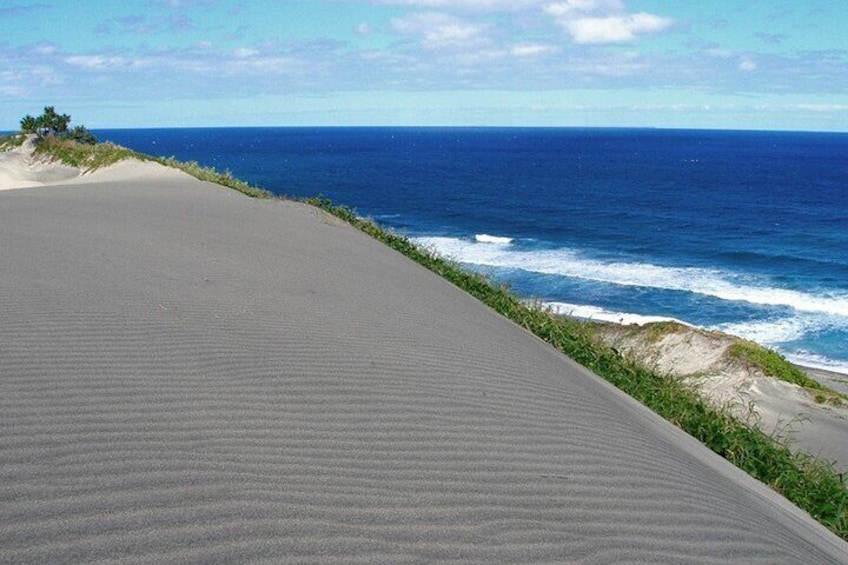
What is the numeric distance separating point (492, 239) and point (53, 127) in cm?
2186

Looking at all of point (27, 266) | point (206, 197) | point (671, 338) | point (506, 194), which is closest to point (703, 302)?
point (671, 338)

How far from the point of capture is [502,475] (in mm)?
5035

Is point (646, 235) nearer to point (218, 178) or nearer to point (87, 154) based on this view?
point (218, 178)

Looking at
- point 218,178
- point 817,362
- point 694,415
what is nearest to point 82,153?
point 218,178

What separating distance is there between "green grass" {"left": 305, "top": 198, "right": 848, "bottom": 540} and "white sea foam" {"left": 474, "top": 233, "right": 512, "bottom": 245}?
1059 inches

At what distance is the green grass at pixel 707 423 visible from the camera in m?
8.31

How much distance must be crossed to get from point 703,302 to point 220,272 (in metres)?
25.1

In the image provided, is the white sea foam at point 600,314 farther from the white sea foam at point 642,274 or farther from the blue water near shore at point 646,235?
the white sea foam at point 642,274

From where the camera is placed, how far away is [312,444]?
497 cm

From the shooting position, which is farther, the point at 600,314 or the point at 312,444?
the point at 600,314

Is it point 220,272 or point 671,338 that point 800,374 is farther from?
point 220,272

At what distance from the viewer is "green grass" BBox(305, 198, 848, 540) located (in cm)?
831

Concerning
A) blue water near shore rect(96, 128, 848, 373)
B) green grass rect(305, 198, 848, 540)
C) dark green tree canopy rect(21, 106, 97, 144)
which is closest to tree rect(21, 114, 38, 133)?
dark green tree canopy rect(21, 106, 97, 144)

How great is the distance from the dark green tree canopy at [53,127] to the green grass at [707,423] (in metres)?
24.5
